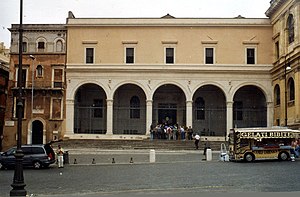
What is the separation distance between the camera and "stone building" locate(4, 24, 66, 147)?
4494 cm

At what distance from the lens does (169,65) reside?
149 feet

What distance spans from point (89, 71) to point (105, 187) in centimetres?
3049

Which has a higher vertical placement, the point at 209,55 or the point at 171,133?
the point at 209,55

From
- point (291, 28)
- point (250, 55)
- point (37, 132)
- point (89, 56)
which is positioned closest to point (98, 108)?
point (89, 56)

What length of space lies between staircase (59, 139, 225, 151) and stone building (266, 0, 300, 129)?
255 inches

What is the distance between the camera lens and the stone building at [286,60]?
38.2 metres

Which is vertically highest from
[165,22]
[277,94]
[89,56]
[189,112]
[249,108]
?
[165,22]

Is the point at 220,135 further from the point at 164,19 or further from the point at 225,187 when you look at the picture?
the point at 225,187

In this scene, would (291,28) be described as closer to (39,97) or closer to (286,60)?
(286,60)

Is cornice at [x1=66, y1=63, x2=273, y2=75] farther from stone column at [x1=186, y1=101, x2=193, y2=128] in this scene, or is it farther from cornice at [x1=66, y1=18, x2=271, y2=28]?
cornice at [x1=66, y1=18, x2=271, y2=28]

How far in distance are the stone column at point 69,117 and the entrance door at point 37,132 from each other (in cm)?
254

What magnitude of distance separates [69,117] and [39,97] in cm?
337

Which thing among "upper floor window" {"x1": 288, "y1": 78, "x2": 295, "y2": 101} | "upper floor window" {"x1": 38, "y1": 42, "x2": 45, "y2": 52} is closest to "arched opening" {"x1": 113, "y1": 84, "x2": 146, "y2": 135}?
"upper floor window" {"x1": 38, "y1": 42, "x2": 45, "y2": 52}

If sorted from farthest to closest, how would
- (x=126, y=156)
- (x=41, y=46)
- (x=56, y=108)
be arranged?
1. (x=41, y=46)
2. (x=56, y=108)
3. (x=126, y=156)
